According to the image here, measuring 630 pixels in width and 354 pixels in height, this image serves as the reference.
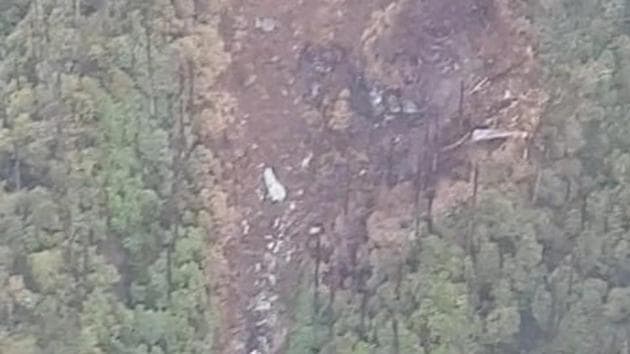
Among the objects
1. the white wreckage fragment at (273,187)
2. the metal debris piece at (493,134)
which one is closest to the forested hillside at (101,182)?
the white wreckage fragment at (273,187)

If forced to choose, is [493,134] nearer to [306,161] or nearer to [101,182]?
[306,161]

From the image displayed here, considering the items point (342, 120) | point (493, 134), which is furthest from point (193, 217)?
point (493, 134)

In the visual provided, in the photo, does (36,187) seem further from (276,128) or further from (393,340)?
(393,340)

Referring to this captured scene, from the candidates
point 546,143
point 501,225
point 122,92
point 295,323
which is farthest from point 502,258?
point 122,92

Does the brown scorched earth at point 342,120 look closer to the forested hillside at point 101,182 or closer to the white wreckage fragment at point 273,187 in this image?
the white wreckage fragment at point 273,187

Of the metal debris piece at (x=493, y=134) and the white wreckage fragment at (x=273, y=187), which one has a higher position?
the metal debris piece at (x=493, y=134)

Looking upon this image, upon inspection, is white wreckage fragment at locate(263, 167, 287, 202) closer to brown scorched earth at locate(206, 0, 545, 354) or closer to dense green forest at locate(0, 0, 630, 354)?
brown scorched earth at locate(206, 0, 545, 354)
